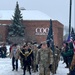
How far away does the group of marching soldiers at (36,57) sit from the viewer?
14250 millimetres

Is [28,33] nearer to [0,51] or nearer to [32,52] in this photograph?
[0,51]

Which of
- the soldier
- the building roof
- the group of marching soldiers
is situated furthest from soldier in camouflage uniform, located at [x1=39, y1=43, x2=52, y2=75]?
the building roof

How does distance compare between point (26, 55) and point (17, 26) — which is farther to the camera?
point (17, 26)

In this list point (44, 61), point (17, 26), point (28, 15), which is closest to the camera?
point (44, 61)

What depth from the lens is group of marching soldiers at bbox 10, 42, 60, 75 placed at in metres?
14.2

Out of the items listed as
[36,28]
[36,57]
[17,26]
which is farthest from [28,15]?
[36,57]

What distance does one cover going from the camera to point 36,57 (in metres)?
14.7

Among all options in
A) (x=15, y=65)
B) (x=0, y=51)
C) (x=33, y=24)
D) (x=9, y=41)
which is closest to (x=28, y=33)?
(x=33, y=24)

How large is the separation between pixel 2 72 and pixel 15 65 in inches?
53.6

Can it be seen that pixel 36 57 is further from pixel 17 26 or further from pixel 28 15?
pixel 28 15

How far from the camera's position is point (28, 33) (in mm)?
83125

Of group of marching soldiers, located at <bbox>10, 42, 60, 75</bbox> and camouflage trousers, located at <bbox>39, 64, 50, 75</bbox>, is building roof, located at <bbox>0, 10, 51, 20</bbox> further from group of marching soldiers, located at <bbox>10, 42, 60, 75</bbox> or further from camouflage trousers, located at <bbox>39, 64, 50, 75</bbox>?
camouflage trousers, located at <bbox>39, 64, 50, 75</bbox>

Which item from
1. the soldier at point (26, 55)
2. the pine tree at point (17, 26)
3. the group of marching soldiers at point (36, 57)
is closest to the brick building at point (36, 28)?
the pine tree at point (17, 26)

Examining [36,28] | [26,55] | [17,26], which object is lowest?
[36,28]
